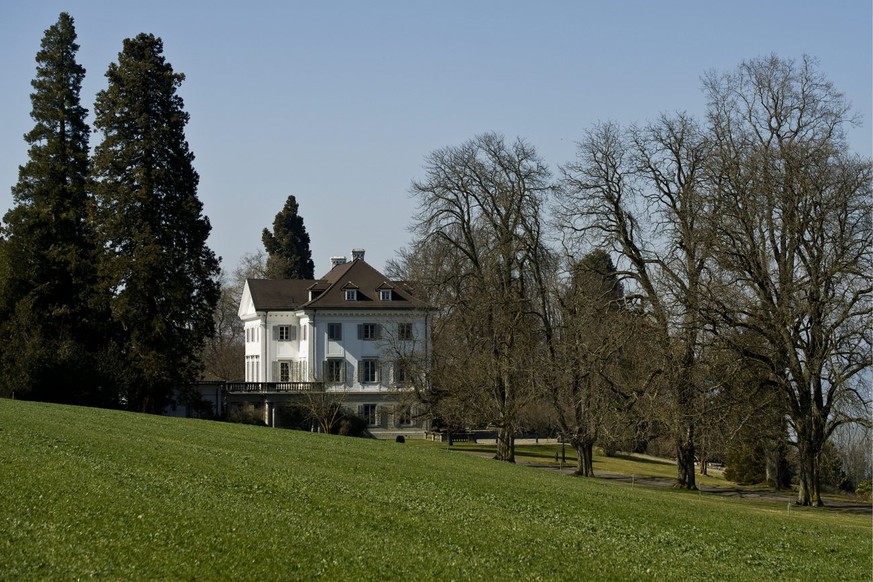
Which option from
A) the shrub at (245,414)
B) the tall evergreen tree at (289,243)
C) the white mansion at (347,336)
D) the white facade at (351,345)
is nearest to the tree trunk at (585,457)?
the white mansion at (347,336)

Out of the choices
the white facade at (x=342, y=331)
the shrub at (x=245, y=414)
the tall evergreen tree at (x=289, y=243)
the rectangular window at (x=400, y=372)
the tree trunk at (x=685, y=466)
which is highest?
the tall evergreen tree at (x=289, y=243)

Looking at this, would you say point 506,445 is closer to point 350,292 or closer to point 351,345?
point 351,345

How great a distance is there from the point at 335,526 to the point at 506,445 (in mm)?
36491

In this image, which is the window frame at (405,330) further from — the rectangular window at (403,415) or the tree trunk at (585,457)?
the tree trunk at (585,457)

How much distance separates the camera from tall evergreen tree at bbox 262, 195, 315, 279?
10250cm

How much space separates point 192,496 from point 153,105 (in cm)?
4302

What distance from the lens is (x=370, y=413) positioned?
7531 centimetres

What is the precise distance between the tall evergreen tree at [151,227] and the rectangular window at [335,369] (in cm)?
1966

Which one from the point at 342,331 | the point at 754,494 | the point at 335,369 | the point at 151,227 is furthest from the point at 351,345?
the point at 754,494

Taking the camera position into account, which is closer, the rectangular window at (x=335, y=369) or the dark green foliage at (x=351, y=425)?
the dark green foliage at (x=351, y=425)

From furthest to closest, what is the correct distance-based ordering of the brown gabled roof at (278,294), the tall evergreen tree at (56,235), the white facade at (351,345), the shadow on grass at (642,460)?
the brown gabled roof at (278,294), the white facade at (351,345), the shadow on grass at (642,460), the tall evergreen tree at (56,235)

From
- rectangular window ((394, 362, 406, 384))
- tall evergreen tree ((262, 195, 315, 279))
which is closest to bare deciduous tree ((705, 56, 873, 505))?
rectangular window ((394, 362, 406, 384))

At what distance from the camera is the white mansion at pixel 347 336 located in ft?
245

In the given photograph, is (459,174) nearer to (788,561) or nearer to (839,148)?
(839,148)
